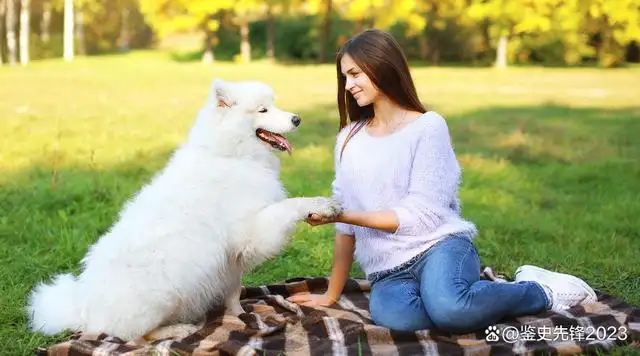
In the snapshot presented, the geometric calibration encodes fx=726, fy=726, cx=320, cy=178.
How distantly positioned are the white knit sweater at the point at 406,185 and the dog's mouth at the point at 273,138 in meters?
0.38

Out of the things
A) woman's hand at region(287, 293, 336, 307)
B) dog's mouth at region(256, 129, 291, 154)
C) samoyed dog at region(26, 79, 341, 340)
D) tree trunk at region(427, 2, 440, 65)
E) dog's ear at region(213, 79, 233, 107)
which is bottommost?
woman's hand at region(287, 293, 336, 307)

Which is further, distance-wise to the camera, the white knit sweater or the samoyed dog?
the white knit sweater

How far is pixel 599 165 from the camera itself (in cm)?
838

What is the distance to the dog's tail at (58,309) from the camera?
3.59 meters

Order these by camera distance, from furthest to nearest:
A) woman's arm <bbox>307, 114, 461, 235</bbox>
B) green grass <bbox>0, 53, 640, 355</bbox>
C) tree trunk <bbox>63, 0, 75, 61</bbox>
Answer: tree trunk <bbox>63, 0, 75, 61</bbox>, green grass <bbox>0, 53, 640, 355</bbox>, woman's arm <bbox>307, 114, 461, 235</bbox>

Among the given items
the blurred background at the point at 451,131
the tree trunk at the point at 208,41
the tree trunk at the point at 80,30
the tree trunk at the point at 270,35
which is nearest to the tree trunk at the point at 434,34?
the blurred background at the point at 451,131

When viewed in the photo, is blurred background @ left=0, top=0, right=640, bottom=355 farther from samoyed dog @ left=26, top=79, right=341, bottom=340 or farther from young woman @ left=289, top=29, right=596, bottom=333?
young woman @ left=289, top=29, right=596, bottom=333

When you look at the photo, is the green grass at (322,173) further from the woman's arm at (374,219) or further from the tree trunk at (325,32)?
the tree trunk at (325,32)

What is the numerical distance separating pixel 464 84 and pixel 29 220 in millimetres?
17820

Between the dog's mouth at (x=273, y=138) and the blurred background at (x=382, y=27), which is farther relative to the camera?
the blurred background at (x=382, y=27)

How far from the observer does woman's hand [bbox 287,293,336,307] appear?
4.15 meters

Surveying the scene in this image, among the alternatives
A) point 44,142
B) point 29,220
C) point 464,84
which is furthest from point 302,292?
point 464,84

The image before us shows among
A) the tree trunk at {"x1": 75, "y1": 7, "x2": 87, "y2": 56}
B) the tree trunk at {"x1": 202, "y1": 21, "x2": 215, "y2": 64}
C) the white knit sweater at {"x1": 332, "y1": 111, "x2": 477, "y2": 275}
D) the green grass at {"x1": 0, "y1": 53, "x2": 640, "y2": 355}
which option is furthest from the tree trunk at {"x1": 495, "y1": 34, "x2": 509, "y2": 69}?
the white knit sweater at {"x1": 332, "y1": 111, "x2": 477, "y2": 275}

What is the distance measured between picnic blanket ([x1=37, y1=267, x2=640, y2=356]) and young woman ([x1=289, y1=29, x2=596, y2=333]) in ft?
0.36
